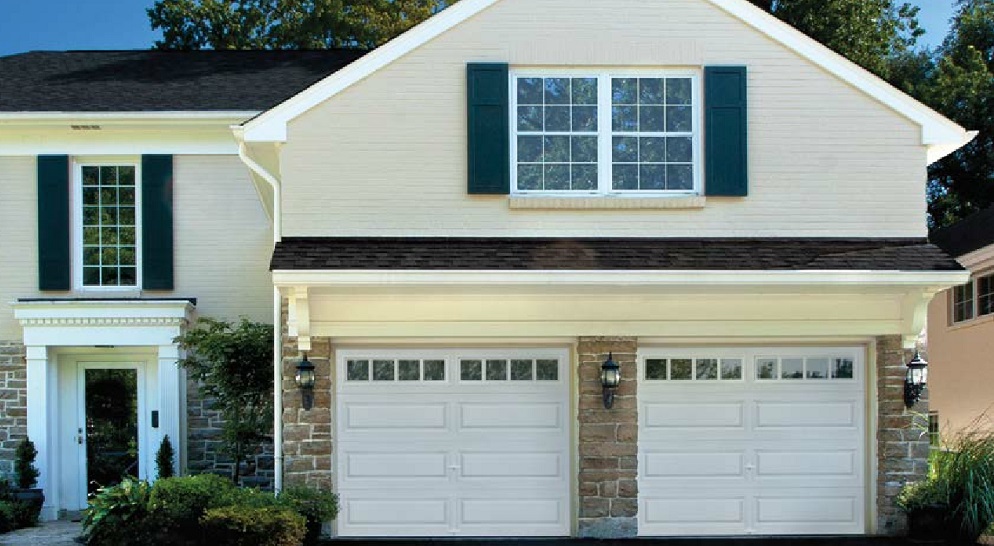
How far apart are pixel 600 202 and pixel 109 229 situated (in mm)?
7535

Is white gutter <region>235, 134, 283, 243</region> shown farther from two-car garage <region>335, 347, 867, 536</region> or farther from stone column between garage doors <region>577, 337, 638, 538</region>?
stone column between garage doors <region>577, 337, 638, 538</region>

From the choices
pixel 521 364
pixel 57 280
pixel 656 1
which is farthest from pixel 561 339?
pixel 57 280

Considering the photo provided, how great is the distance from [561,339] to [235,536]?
4042 millimetres

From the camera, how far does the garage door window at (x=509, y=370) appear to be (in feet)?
39.6

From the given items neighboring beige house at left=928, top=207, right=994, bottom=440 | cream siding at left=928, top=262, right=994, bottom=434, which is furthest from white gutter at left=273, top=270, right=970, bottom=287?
cream siding at left=928, top=262, right=994, bottom=434

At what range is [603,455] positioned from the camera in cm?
1175

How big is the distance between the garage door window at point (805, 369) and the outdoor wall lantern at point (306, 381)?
4.97 meters

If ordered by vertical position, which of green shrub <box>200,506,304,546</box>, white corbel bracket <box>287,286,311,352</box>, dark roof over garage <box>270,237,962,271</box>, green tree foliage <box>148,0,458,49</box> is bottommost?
green shrub <box>200,506,304,546</box>

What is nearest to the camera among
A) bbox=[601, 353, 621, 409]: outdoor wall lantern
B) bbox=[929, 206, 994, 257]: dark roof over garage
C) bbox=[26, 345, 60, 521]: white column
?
bbox=[601, 353, 621, 409]: outdoor wall lantern

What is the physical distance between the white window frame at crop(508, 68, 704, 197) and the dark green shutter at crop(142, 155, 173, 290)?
5830mm

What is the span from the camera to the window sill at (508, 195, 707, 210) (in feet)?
38.5

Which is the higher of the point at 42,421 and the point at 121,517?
the point at 42,421

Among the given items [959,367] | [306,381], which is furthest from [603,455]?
[959,367]

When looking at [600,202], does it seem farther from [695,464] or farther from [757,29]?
[695,464]
